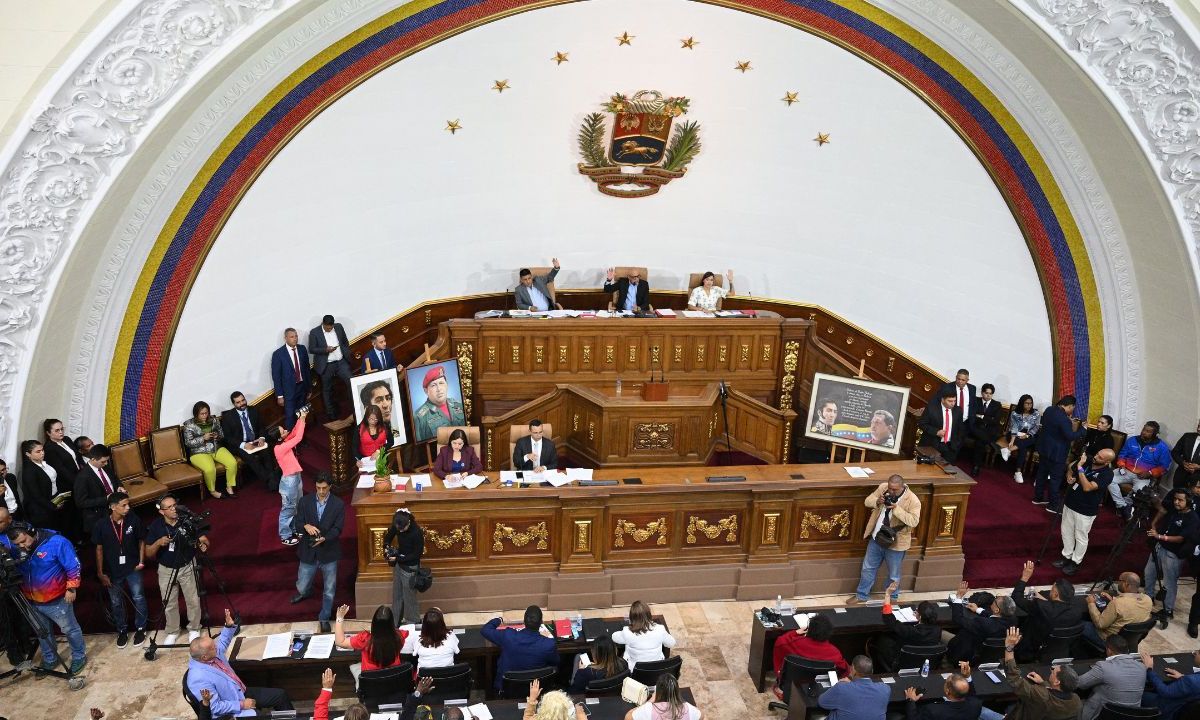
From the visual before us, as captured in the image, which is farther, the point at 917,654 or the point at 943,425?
the point at 943,425

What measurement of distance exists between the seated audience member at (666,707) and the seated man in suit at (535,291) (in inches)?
282

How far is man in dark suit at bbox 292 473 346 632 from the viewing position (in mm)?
7480

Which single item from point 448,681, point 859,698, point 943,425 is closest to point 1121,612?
point 859,698

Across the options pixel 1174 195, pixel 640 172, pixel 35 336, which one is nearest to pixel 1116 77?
pixel 1174 195

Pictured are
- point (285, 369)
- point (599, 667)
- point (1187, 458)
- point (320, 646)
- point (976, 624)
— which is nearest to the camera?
point (599, 667)

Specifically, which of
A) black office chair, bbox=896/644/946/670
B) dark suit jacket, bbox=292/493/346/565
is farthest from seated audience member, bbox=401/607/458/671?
black office chair, bbox=896/644/946/670

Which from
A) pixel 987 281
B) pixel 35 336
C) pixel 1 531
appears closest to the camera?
pixel 1 531

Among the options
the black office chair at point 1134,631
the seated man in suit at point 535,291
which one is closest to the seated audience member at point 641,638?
the black office chair at point 1134,631

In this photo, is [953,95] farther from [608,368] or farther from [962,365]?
[608,368]

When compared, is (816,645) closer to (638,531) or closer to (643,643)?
(643,643)

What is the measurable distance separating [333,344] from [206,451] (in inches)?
77.3

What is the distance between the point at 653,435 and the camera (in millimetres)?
10602

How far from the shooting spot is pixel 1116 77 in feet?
28.3

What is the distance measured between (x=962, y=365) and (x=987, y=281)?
1.21 metres
